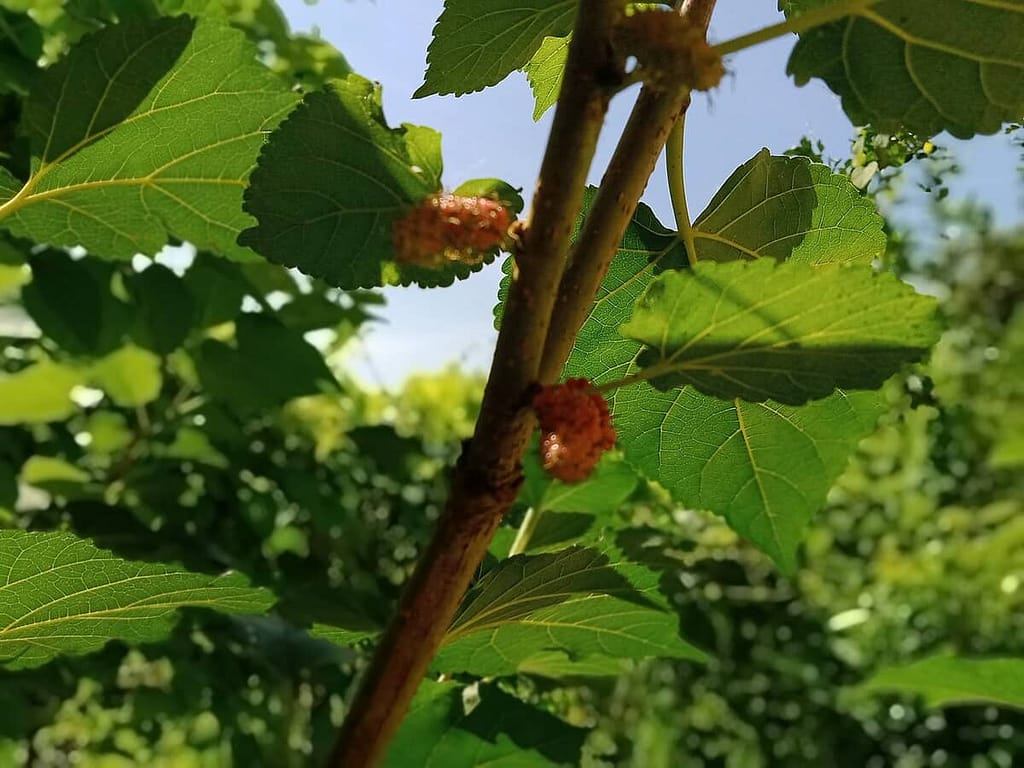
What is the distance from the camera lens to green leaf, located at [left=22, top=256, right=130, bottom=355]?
623 millimetres

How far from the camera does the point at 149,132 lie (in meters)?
0.39

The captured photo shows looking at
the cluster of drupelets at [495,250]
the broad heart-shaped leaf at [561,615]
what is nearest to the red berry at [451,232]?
the cluster of drupelets at [495,250]

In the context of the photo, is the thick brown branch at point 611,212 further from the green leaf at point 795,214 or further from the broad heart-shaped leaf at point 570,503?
the broad heart-shaped leaf at point 570,503

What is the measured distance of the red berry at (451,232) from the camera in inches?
9.2

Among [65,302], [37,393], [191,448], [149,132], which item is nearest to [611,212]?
[149,132]

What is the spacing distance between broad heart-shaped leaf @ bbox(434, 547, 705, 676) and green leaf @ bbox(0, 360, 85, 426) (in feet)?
1.76

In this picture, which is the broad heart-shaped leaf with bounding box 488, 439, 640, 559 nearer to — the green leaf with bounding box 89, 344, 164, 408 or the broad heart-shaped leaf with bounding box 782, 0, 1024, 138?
the broad heart-shaped leaf with bounding box 782, 0, 1024, 138

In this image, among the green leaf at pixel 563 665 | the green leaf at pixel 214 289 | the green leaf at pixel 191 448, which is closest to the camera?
the green leaf at pixel 563 665

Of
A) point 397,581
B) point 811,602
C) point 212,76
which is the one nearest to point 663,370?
point 212,76

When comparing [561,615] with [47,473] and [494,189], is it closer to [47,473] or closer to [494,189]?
[494,189]

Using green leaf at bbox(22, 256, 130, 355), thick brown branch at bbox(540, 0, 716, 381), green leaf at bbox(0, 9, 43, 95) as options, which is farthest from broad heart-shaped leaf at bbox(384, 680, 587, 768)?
green leaf at bbox(0, 9, 43, 95)

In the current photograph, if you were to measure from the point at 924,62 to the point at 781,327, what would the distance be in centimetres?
10

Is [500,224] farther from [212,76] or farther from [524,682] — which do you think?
[524,682]

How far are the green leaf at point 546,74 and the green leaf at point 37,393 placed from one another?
1.90ft
